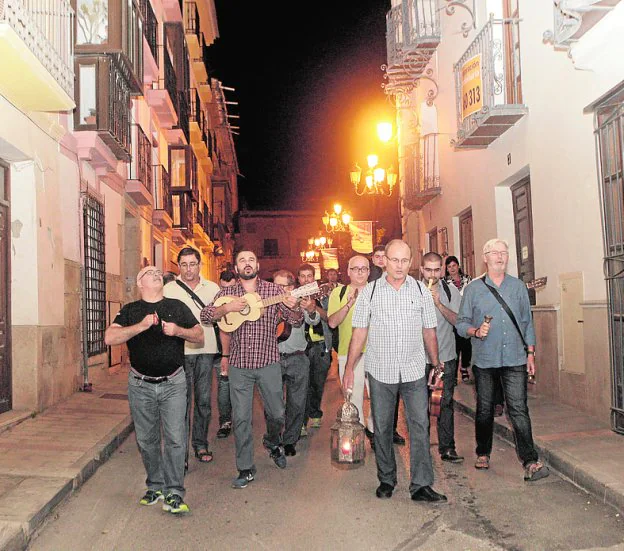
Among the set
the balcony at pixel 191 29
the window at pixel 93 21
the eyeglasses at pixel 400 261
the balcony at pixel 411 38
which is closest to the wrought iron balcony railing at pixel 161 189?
the balcony at pixel 411 38

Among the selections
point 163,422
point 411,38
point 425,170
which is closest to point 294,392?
point 163,422

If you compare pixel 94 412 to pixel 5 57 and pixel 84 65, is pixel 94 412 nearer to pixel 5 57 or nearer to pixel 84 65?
pixel 5 57

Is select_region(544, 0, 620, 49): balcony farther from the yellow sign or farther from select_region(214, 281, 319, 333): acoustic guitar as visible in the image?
select_region(214, 281, 319, 333): acoustic guitar

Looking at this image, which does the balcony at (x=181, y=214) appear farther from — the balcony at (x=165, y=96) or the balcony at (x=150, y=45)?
the balcony at (x=150, y=45)

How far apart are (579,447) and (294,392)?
281cm

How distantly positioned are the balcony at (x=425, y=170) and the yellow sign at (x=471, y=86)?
5106 millimetres

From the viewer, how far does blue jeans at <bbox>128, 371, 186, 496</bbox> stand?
585cm

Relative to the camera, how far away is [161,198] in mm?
22719

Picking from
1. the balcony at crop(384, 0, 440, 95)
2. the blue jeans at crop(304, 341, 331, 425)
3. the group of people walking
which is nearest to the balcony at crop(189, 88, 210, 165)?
the balcony at crop(384, 0, 440, 95)

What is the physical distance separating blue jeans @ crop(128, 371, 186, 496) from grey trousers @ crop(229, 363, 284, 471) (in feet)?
2.31

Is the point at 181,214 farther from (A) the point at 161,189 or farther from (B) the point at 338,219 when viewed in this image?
(B) the point at 338,219

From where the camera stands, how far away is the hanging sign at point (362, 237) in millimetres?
24219

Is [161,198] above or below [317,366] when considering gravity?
above

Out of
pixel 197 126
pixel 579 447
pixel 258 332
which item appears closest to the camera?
pixel 258 332
